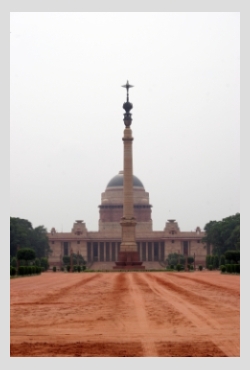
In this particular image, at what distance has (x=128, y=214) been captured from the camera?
104688 millimetres

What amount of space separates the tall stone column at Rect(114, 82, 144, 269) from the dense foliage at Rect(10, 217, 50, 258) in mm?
13098

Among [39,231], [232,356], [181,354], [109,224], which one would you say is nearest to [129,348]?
[181,354]

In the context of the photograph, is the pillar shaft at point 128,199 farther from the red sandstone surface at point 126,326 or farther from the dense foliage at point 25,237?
the red sandstone surface at point 126,326

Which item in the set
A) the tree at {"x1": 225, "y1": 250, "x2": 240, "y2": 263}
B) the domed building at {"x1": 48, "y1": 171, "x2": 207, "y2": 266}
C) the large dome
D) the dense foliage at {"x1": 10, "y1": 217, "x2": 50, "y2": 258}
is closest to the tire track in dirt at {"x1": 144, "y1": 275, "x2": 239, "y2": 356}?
the tree at {"x1": 225, "y1": 250, "x2": 240, "y2": 263}

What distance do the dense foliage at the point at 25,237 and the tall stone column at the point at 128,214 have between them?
43.0 feet

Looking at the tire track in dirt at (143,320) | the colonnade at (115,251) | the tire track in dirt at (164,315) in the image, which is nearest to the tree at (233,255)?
the tire track in dirt at (143,320)

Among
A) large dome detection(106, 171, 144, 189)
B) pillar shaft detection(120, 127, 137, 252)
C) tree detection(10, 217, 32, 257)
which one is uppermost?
large dome detection(106, 171, 144, 189)

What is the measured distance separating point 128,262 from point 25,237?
45.7ft

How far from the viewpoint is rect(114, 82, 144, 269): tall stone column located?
334 ft

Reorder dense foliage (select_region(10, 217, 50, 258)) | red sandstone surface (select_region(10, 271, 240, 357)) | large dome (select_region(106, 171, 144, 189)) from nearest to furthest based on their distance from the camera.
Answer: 1. red sandstone surface (select_region(10, 271, 240, 357))
2. dense foliage (select_region(10, 217, 50, 258))
3. large dome (select_region(106, 171, 144, 189))

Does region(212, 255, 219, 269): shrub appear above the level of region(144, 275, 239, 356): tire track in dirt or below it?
below

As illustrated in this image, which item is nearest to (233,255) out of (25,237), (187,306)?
(25,237)

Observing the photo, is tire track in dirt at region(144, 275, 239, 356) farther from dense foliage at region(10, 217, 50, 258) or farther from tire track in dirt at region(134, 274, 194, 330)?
dense foliage at region(10, 217, 50, 258)

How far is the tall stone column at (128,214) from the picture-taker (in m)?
102
